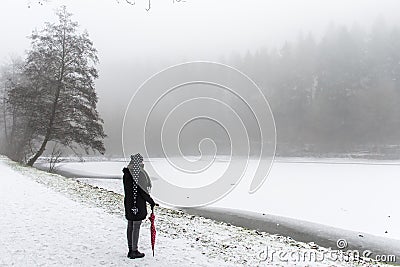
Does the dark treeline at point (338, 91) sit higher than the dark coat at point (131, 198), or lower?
higher

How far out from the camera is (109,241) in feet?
25.3

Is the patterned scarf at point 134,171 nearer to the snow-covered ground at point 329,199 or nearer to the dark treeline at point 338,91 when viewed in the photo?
the snow-covered ground at point 329,199

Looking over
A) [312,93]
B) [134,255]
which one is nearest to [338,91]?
[312,93]

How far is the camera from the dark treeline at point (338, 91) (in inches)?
2159

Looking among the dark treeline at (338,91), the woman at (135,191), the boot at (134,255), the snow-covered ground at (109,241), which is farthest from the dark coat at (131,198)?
the dark treeline at (338,91)

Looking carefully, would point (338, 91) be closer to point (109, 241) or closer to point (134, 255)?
point (109, 241)

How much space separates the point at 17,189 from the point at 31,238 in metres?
7.43

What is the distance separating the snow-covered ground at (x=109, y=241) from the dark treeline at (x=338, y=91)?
4564 centimetres

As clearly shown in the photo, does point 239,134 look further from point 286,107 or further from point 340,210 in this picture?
point 286,107

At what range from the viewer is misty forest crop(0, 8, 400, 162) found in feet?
89.0

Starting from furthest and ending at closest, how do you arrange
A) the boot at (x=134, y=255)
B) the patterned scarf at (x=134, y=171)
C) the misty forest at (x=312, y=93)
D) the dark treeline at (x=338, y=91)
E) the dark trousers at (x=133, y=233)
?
the dark treeline at (x=338, y=91) → the misty forest at (x=312, y=93) → the boot at (x=134, y=255) → the dark trousers at (x=133, y=233) → the patterned scarf at (x=134, y=171)

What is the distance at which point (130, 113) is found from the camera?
8.16m

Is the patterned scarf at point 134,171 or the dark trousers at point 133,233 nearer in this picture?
the patterned scarf at point 134,171

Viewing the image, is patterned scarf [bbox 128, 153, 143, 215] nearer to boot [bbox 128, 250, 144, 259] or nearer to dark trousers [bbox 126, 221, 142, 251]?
dark trousers [bbox 126, 221, 142, 251]
